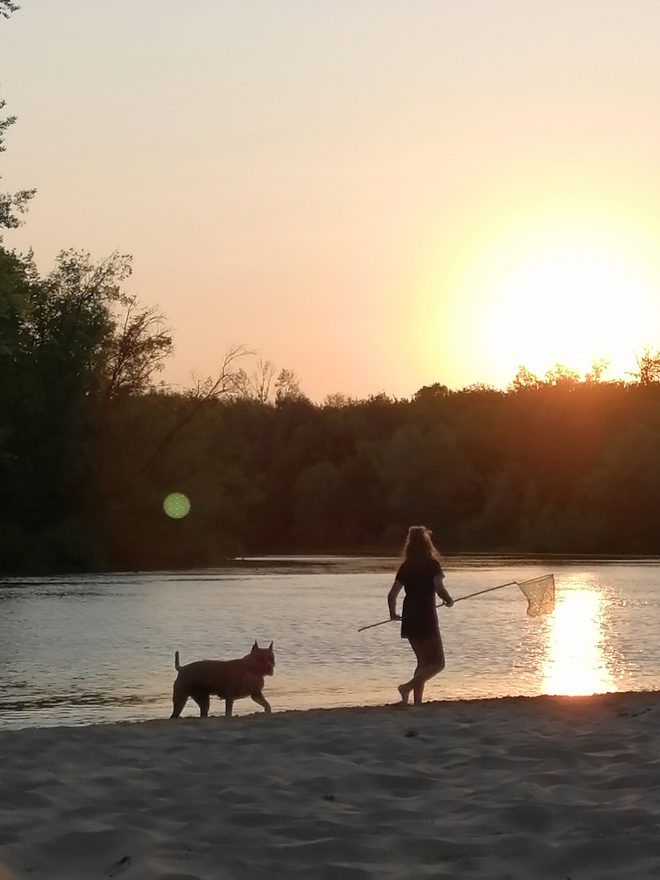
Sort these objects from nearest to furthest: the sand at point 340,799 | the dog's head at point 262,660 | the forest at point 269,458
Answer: the sand at point 340,799 < the dog's head at point 262,660 < the forest at point 269,458

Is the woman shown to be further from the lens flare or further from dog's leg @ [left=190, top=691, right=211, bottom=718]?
the lens flare

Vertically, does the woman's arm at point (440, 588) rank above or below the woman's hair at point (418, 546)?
below

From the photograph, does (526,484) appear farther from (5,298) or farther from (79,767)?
(79,767)

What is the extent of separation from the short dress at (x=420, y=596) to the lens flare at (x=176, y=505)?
52802 millimetres

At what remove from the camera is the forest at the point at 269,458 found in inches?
2393

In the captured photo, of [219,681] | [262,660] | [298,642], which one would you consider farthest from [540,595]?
[298,642]

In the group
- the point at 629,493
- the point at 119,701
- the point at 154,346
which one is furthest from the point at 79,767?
the point at 629,493

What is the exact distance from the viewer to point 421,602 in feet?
43.0

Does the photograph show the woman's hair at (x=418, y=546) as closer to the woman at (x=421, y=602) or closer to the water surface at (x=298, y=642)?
the woman at (x=421, y=602)

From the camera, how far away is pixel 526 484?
95.8 m

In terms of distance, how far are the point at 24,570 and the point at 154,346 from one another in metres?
13.5

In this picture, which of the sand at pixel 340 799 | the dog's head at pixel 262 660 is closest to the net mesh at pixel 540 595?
the dog's head at pixel 262 660

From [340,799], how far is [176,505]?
192ft

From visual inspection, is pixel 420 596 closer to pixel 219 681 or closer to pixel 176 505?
pixel 219 681
